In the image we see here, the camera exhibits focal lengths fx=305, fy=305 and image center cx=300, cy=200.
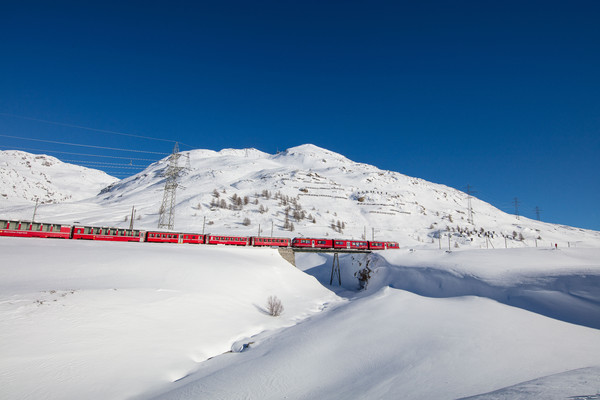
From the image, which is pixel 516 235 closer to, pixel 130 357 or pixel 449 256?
pixel 449 256

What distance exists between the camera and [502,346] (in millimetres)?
12516

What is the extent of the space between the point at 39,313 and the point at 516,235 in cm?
12341

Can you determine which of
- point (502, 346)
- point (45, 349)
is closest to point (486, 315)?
point (502, 346)

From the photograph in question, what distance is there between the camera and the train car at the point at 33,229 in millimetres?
28745

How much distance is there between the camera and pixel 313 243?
152 feet

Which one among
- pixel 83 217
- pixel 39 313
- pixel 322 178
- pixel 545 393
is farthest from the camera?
pixel 322 178

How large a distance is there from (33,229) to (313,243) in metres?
32.9

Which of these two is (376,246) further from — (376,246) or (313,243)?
(313,243)

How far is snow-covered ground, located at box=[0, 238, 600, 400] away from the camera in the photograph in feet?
33.4

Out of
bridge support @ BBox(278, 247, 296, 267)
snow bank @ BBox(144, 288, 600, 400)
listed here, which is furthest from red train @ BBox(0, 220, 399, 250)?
snow bank @ BBox(144, 288, 600, 400)

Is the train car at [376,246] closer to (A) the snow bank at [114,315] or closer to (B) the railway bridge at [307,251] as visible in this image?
(B) the railway bridge at [307,251]

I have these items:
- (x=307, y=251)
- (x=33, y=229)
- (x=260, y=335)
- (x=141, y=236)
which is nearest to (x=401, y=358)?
(x=260, y=335)

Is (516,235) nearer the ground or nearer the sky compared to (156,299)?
nearer the sky

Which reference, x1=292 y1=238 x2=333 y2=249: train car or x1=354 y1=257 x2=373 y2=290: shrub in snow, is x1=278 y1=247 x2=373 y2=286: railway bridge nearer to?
x1=292 y1=238 x2=333 y2=249: train car
